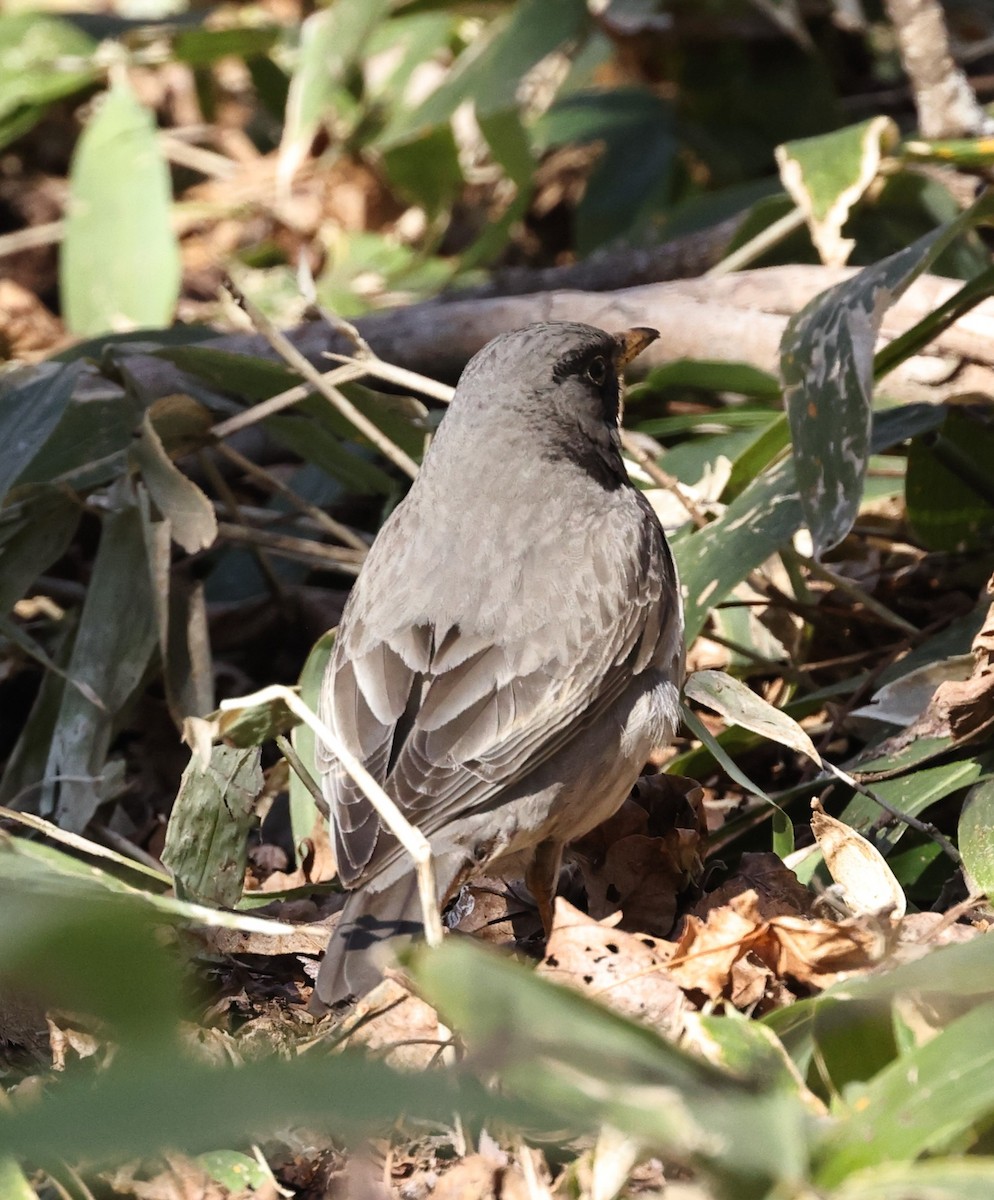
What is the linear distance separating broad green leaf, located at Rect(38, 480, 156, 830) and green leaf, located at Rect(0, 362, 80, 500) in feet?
1.05

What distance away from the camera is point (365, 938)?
290 centimetres

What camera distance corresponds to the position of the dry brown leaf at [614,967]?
294cm

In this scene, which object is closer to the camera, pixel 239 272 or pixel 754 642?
pixel 754 642

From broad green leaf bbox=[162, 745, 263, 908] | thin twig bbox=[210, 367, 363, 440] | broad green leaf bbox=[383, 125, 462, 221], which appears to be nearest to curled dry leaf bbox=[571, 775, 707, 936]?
broad green leaf bbox=[162, 745, 263, 908]

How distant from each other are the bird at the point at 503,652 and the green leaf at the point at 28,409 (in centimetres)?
108

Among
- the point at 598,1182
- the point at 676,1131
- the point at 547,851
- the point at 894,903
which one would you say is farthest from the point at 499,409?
the point at 676,1131

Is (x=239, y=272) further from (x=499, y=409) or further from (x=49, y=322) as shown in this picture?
(x=499, y=409)

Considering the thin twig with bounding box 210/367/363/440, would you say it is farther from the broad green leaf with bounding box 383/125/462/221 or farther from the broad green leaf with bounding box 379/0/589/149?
the broad green leaf with bounding box 383/125/462/221

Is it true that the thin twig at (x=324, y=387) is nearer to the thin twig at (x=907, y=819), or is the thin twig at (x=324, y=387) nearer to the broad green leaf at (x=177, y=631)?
the broad green leaf at (x=177, y=631)

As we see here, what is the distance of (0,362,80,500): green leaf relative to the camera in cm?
420

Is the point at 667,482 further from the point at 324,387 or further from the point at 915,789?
Result: the point at 915,789

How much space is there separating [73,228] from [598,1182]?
5.73 m

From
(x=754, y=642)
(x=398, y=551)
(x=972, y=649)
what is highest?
(x=398, y=551)

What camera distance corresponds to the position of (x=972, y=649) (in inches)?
141
